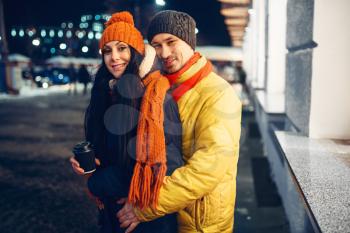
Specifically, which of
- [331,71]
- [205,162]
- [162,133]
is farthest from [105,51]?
[331,71]

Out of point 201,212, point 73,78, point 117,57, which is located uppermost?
point 117,57

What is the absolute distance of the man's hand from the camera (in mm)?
1670

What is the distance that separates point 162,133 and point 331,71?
5.48ft

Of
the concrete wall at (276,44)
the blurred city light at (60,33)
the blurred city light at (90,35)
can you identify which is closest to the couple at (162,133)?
the concrete wall at (276,44)

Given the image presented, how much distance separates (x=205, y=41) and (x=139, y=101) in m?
31.2

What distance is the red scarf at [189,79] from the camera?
1736 millimetres

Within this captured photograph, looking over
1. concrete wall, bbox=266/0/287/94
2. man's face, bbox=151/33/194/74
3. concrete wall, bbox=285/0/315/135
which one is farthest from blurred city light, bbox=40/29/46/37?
man's face, bbox=151/33/194/74

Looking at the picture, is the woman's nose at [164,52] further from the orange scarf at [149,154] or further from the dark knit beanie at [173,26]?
the orange scarf at [149,154]

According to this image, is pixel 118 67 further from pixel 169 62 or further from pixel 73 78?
pixel 73 78

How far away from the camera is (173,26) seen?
6.04 ft

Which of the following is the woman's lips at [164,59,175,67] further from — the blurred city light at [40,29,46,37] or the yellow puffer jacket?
the blurred city light at [40,29,46,37]

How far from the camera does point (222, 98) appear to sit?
1643 mm

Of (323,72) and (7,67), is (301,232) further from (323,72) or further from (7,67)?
(7,67)

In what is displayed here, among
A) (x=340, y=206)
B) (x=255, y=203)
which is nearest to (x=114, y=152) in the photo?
(x=340, y=206)
